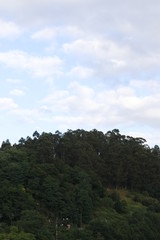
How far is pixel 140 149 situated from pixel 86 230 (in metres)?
28.4

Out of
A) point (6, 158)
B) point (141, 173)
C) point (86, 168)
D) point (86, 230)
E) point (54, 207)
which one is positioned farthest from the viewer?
point (141, 173)

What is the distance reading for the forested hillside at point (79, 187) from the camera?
35.8 metres

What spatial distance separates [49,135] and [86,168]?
5.71 metres

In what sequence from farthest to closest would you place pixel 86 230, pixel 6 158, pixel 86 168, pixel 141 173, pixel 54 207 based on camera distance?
pixel 141 173 → pixel 86 168 → pixel 6 158 → pixel 54 207 → pixel 86 230

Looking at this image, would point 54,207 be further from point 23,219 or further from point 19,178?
point 23,219

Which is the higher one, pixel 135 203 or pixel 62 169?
pixel 62 169

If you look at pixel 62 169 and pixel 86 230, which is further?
pixel 62 169

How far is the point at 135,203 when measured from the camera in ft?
176

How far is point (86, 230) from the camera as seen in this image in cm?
3481

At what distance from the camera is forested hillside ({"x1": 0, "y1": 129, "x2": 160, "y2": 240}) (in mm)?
35750

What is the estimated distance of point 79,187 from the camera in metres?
45.8

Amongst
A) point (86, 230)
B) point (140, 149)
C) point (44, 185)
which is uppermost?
point (140, 149)

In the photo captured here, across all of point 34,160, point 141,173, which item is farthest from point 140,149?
point 34,160

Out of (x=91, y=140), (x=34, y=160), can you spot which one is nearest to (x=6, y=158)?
(x=34, y=160)
